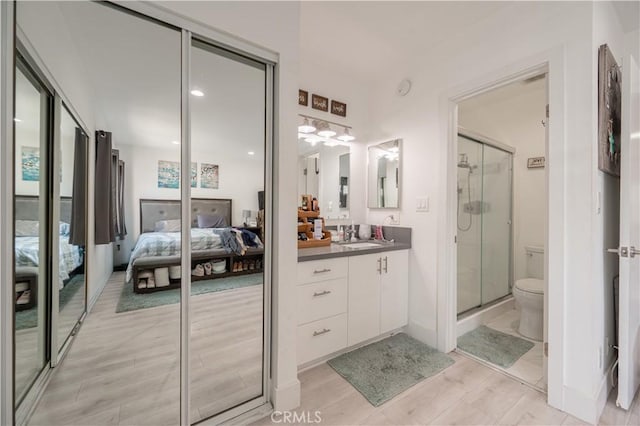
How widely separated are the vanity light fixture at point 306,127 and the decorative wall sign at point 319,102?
0.18m

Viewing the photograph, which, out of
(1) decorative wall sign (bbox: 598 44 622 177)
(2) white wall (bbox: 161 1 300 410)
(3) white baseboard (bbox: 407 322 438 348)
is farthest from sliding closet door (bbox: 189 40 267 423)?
(1) decorative wall sign (bbox: 598 44 622 177)

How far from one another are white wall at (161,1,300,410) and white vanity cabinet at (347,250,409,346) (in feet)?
2.09

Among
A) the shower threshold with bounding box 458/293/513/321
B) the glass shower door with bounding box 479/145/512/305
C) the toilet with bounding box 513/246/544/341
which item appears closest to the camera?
the toilet with bounding box 513/246/544/341

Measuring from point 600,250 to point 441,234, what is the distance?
90cm

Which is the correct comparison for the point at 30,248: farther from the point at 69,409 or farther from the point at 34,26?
the point at 34,26

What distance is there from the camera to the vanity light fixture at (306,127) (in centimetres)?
238

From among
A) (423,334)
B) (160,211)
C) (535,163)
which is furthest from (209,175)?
(535,163)

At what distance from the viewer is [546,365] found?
1.69 metres

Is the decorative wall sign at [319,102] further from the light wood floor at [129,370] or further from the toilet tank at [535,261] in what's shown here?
the toilet tank at [535,261]

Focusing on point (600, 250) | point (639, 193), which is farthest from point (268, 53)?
point (639, 193)

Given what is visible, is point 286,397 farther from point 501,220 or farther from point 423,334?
point 501,220

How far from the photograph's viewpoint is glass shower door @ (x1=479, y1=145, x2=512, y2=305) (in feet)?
10.2

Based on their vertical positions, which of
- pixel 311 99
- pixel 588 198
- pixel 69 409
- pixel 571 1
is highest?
pixel 571 1

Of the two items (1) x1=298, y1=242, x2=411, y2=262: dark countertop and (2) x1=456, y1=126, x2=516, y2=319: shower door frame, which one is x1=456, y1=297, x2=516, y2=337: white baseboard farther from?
(1) x1=298, y1=242, x2=411, y2=262: dark countertop
